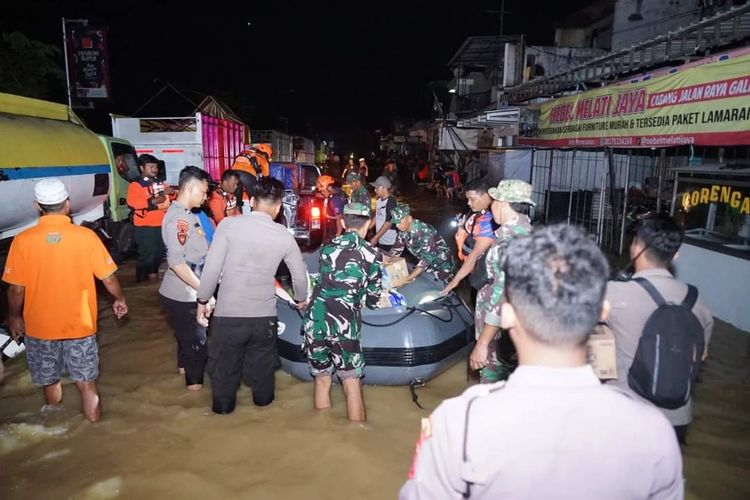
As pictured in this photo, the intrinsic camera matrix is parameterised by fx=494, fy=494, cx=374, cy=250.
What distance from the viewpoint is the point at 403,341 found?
15.2ft

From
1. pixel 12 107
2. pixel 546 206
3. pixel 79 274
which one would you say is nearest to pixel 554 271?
pixel 79 274

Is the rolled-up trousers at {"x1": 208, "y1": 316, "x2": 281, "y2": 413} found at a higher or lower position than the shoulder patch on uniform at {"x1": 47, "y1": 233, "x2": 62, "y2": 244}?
lower

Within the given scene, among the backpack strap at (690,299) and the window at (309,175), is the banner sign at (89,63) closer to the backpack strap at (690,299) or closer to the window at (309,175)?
the window at (309,175)

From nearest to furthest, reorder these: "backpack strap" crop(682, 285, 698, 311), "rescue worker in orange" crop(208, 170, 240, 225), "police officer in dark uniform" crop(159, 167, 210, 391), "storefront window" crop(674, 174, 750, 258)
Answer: "backpack strap" crop(682, 285, 698, 311) → "police officer in dark uniform" crop(159, 167, 210, 391) → "rescue worker in orange" crop(208, 170, 240, 225) → "storefront window" crop(674, 174, 750, 258)

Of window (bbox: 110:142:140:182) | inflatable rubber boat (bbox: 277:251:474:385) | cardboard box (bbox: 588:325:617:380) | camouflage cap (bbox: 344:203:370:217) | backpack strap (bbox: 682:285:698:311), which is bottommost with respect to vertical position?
inflatable rubber boat (bbox: 277:251:474:385)

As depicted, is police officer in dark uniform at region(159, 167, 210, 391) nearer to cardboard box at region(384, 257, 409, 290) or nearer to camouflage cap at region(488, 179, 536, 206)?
cardboard box at region(384, 257, 409, 290)

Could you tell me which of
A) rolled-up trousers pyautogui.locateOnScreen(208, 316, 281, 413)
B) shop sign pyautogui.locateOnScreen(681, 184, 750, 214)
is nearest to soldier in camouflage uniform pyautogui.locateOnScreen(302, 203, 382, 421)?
rolled-up trousers pyautogui.locateOnScreen(208, 316, 281, 413)

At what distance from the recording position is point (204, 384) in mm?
4848

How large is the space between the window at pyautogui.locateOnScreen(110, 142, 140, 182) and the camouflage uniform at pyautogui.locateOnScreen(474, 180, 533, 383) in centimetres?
870

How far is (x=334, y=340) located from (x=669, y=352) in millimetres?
2327

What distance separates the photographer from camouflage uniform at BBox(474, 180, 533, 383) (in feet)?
11.6

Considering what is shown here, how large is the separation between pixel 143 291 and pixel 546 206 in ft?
32.4

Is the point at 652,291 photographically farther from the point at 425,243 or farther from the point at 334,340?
the point at 425,243

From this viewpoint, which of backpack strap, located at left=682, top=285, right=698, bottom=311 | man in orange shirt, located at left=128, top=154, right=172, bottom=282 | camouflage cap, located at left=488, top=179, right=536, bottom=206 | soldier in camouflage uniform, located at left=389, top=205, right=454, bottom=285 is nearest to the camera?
backpack strap, located at left=682, top=285, right=698, bottom=311
